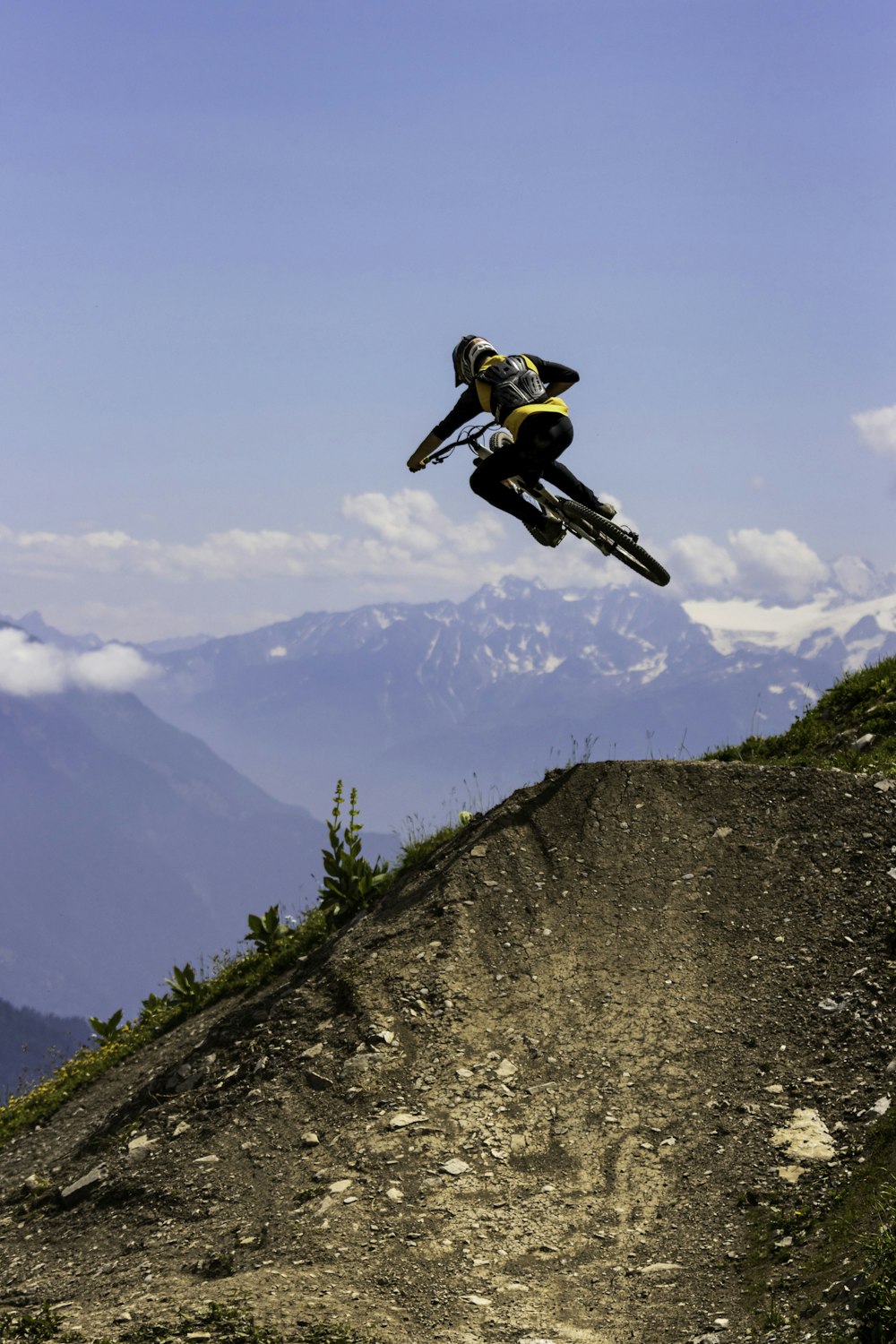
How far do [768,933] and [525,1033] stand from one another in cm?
282

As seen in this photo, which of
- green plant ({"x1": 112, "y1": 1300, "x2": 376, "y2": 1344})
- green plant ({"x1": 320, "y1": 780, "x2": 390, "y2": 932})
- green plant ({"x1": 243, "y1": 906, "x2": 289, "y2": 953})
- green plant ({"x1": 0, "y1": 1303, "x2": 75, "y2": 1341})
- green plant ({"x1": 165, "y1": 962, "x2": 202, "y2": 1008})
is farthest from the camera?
green plant ({"x1": 165, "y1": 962, "x2": 202, "y2": 1008})

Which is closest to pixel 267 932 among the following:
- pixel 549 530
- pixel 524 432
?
pixel 549 530

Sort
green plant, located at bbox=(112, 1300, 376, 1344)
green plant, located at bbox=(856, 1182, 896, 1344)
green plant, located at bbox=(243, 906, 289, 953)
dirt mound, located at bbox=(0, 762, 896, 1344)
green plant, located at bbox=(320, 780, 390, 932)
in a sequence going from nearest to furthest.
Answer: green plant, located at bbox=(856, 1182, 896, 1344) < green plant, located at bbox=(112, 1300, 376, 1344) < dirt mound, located at bbox=(0, 762, 896, 1344) < green plant, located at bbox=(320, 780, 390, 932) < green plant, located at bbox=(243, 906, 289, 953)

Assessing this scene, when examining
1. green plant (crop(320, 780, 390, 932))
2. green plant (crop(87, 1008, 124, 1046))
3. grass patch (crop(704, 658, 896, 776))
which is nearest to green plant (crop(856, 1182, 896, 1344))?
grass patch (crop(704, 658, 896, 776))

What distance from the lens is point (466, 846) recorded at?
1367cm

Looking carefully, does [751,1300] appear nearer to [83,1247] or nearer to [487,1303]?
[487,1303]

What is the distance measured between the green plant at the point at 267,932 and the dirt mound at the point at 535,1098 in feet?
4.71

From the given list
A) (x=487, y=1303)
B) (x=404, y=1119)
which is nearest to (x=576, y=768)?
(x=404, y=1119)

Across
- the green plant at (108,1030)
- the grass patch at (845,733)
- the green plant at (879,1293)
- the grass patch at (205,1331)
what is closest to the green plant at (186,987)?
the green plant at (108,1030)

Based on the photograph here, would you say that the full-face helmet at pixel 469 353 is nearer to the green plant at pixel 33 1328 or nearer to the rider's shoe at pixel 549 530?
the rider's shoe at pixel 549 530

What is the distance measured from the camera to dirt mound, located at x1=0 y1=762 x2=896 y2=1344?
25.0 ft

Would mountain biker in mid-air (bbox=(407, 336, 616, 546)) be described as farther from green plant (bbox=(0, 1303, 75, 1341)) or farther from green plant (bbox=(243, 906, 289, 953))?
green plant (bbox=(0, 1303, 75, 1341))

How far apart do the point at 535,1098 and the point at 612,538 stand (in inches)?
247

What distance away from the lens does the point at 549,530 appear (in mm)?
12547
